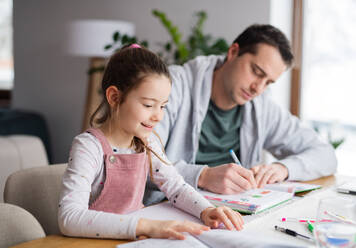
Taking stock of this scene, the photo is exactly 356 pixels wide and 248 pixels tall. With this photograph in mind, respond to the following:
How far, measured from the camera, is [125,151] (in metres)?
1.14

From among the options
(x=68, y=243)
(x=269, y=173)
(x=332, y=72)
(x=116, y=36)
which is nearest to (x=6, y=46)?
(x=116, y=36)

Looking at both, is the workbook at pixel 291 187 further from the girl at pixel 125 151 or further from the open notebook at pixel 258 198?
the girl at pixel 125 151

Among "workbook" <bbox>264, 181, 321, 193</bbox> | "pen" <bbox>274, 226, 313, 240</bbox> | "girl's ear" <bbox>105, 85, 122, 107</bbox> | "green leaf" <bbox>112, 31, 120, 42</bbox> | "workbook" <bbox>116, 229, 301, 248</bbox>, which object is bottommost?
"workbook" <bbox>264, 181, 321, 193</bbox>

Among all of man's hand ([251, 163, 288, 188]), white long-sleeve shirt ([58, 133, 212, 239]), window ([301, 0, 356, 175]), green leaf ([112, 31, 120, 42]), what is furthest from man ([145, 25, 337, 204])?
green leaf ([112, 31, 120, 42])

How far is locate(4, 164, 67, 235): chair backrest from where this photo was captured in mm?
1293

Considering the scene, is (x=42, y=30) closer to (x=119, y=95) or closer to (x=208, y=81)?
(x=208, y=81)

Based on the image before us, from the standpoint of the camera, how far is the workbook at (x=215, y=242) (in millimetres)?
842

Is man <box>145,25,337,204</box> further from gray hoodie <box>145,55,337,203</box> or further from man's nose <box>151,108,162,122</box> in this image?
man's nose <box>151,108,162,122</box>

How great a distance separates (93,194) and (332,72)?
2.14m

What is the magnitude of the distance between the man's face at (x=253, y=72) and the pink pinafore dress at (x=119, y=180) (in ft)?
2.20

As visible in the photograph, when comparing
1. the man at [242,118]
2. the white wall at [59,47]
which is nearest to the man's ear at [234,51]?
the man at [242,118]

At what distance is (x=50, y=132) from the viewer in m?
4.41

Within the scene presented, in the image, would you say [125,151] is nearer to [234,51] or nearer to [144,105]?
[144,105]

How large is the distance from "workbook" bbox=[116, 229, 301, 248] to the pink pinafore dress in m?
0.26
